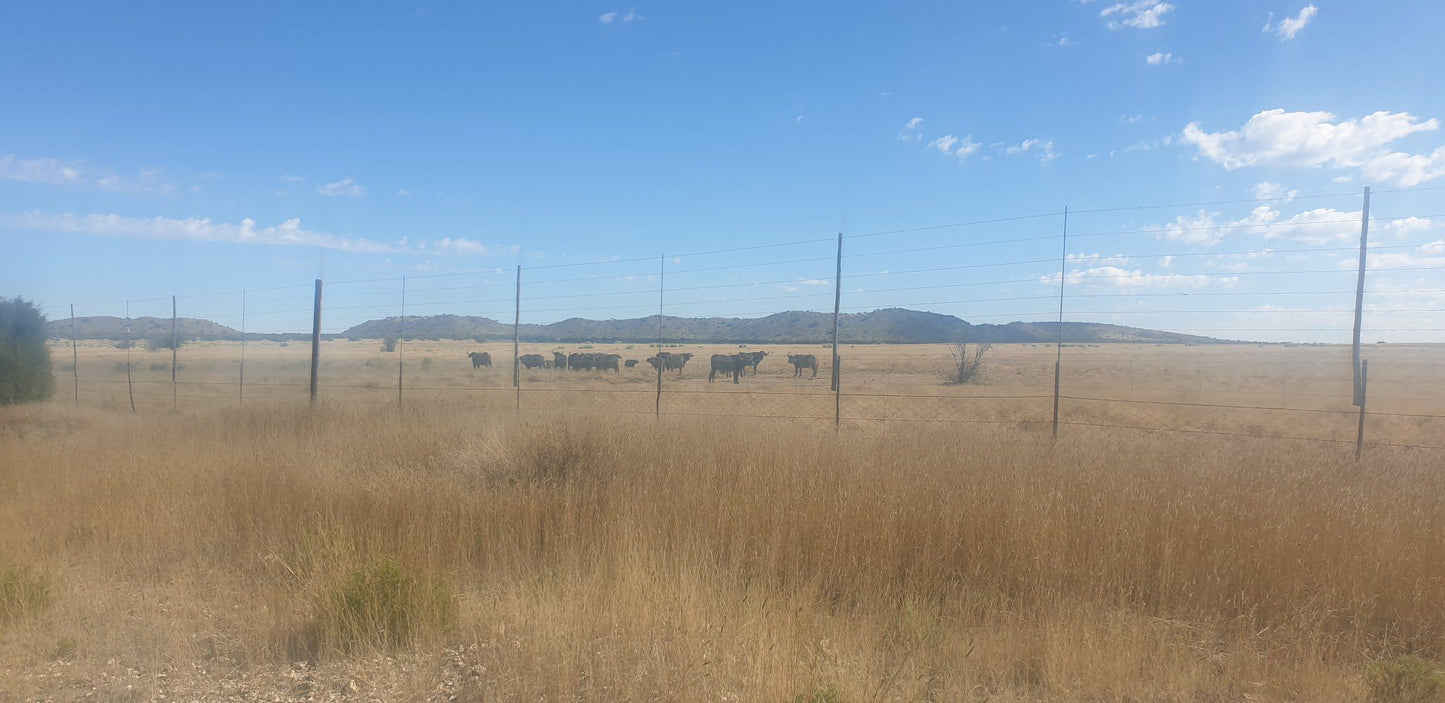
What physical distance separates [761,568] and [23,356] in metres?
17.3

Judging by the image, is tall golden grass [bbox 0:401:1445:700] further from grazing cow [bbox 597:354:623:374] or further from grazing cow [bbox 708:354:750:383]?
grazing cow [bbox 597:354:623:374]

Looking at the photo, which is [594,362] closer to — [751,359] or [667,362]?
[667,362]

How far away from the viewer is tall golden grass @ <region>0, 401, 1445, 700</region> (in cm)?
408

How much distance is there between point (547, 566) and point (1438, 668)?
5.22m

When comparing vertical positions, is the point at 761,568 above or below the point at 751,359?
below

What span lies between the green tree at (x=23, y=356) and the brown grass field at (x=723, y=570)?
327 inches

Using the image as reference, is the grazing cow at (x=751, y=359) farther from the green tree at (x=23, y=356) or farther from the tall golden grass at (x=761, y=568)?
the tall golden grass at (x=761, y=568)

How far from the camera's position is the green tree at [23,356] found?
15.2m

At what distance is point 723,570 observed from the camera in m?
5.35

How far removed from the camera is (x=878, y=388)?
23.7 m

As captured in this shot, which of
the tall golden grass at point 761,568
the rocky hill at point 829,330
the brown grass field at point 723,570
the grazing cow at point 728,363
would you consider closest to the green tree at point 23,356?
the rocky hill at point 829,330

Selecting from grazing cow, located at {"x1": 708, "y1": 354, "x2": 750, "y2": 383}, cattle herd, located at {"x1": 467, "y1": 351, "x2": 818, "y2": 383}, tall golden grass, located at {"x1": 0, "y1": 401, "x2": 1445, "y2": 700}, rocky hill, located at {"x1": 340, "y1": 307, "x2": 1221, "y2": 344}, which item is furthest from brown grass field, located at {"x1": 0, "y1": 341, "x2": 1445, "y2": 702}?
cattle herd, located at {"x1": 467, "y1": 351, "x2": 818, "y2": 383}

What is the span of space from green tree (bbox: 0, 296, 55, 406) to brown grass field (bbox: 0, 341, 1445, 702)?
830 centimetres

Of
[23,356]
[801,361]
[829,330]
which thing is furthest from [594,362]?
[23,356]
